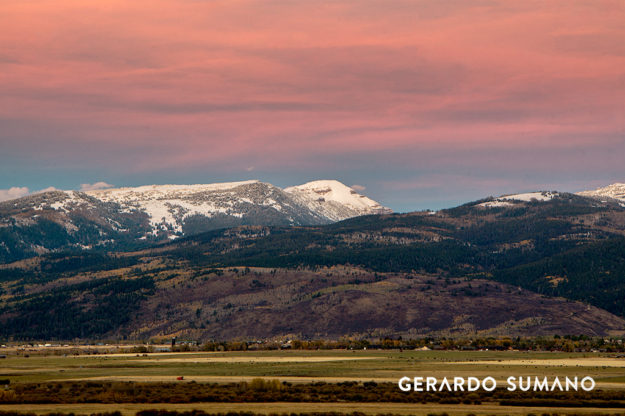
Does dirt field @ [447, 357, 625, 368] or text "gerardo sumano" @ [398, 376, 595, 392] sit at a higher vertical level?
text "gerardo sumano" @ [398, 376, 595, 392]

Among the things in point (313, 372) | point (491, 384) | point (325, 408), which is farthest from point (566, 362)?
point (325, 408)

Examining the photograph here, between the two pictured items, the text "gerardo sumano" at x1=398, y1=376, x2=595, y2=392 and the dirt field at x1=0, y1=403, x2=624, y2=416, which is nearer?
the dirt field at x1=0, y1=403, x2=624, y2=416

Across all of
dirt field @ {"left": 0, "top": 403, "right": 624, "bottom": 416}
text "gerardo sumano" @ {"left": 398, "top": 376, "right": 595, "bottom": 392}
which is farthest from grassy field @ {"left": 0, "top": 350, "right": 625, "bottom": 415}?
text "gerardo sumano" @ {"left": 398, "top": 376, "right": 595, "bottom": 392}

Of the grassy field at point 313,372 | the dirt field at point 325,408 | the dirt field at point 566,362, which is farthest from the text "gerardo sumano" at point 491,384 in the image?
the dirt field at point 566,362

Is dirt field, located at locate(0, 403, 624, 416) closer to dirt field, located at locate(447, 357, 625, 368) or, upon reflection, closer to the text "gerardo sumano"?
the text "gerardo sumano"

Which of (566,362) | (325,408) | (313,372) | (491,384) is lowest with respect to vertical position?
(566,362)

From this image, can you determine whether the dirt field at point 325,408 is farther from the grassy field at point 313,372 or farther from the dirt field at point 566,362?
the dirt field at point 566,362

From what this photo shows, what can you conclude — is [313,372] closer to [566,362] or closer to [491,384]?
[491,384]

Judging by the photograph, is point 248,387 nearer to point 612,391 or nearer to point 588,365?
point 612,391

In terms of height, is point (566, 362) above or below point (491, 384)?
below

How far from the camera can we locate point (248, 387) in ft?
411

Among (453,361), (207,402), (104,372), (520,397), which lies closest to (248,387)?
(207,402)

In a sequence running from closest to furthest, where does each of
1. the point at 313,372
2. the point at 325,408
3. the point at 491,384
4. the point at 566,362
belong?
the point at 325,408 → the point at 491,384 → the point at 313,372 → the point at 566,362

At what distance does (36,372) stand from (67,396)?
5447 cm
